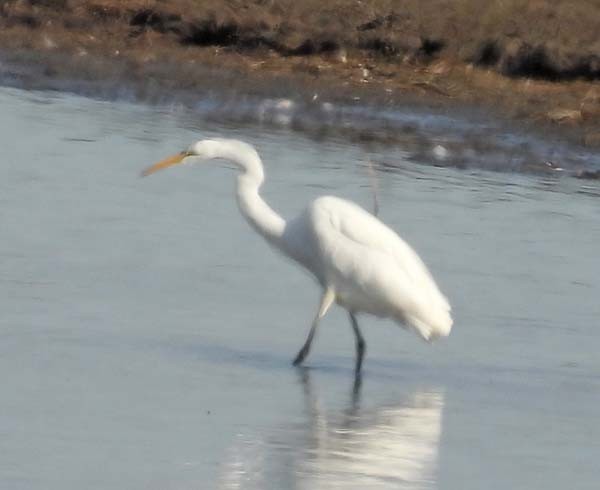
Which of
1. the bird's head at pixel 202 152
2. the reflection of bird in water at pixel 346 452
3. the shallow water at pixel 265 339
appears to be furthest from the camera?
the bird's head at pixel 202 152

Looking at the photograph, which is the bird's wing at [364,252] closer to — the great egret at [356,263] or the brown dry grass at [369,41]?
the great egret at [356,263]

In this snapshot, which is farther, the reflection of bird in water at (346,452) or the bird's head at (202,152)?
the bird's head at (202,152)

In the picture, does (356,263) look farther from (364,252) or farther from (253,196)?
(253,196)

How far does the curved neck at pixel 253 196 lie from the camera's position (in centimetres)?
827

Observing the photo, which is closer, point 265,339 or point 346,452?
point 346,452

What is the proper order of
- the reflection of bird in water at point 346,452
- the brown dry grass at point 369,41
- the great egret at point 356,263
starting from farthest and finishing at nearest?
the brown dry grass at point 369,41 < the great egret at point 356,263 < the reflection of bird in water at point 346,452

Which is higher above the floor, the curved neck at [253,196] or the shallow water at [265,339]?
the curved neck at [253,196]

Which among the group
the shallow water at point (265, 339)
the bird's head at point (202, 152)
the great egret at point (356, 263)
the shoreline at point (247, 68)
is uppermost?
the bird's head at point (202, 152)

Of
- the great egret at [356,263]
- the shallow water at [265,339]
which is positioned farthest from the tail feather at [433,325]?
the shallow water at [265,339]

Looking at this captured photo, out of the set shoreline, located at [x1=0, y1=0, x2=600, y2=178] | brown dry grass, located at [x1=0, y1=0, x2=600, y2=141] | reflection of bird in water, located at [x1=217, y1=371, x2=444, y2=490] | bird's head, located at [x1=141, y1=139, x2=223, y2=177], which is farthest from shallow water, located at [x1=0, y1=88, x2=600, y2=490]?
brown dry grass, located at [x1=0, y1=0, x2=600, y2=141]

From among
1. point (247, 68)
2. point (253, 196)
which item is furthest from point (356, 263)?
point (247, 68)

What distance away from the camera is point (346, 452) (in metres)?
6.46

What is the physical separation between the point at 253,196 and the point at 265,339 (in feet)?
2.14

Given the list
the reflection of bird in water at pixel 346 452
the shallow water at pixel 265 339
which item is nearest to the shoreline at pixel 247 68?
the shallow water at pixel 265 339
